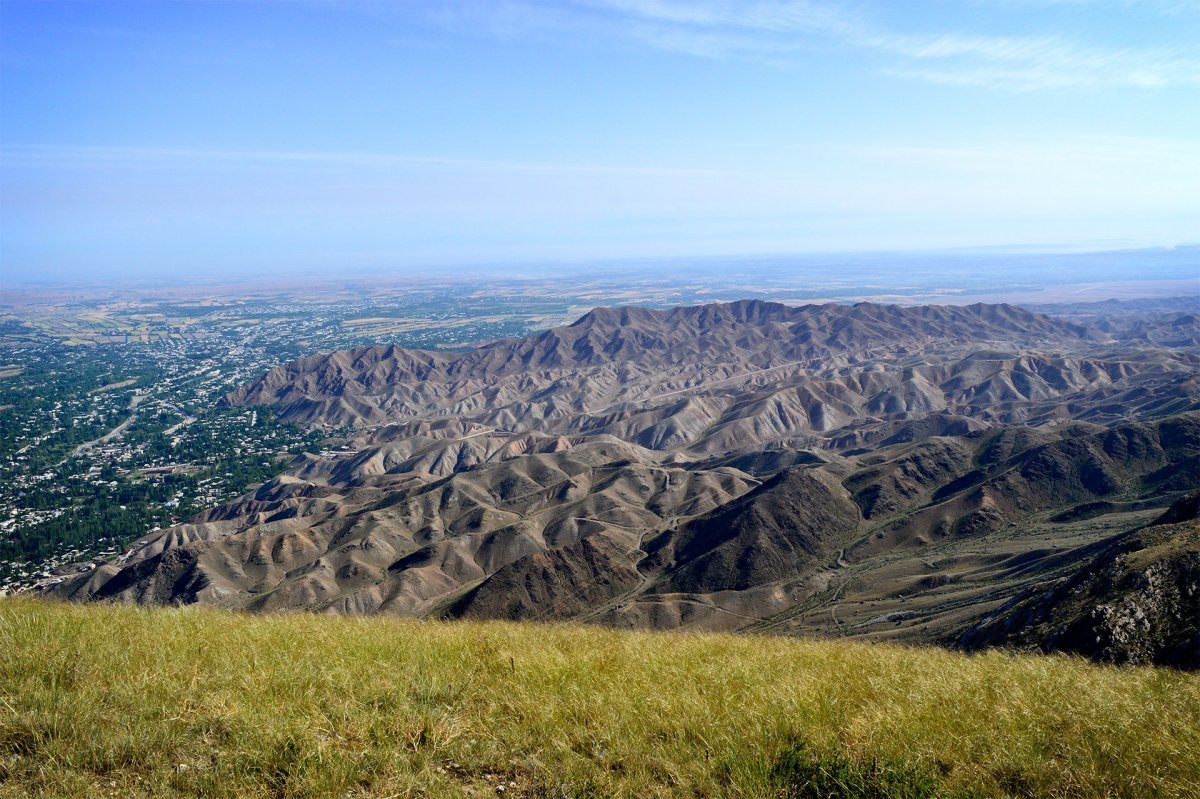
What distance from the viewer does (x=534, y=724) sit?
5.64m

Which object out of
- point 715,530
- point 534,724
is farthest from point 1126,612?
point 715,530

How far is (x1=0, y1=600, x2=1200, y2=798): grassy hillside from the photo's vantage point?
15.7ft

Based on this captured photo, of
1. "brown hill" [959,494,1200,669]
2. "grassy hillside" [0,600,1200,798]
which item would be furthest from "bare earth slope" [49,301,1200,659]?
"grassy hillside" [0,600,1200,798]

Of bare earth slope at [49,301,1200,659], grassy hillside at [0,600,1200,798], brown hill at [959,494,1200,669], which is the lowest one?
bare earth slope at [49,301,1200,659]

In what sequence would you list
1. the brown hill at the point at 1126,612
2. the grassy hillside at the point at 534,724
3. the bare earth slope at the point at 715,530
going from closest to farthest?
the grassy hillside at the point at 534,724 < the brown hill at the point at 1126,612 < the bare earth slope at the point at 715,530

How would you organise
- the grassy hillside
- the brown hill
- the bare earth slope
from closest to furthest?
1. the grassy hillside
2. the brown hill
3. the bare earth slope

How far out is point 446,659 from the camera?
7.11m

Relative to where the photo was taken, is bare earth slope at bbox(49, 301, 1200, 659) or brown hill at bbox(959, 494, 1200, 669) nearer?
brown hill at bbox(959, 494, 1200, 669)

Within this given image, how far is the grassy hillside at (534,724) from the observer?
479cm

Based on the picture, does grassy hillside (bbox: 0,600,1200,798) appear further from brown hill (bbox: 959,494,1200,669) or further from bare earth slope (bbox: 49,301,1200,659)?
bare earth slope (bbox: 49,301,1200,659)

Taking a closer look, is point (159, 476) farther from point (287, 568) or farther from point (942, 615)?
point (942, 615)

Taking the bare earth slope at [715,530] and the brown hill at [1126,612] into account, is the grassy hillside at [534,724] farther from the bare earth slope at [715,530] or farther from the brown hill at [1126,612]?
the bare earth slope at [715,530]

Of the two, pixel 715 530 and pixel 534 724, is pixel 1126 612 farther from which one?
pixel 715 530

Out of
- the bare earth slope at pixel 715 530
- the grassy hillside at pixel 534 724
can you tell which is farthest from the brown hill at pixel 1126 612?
the grassy hillside at pixel 534 724
